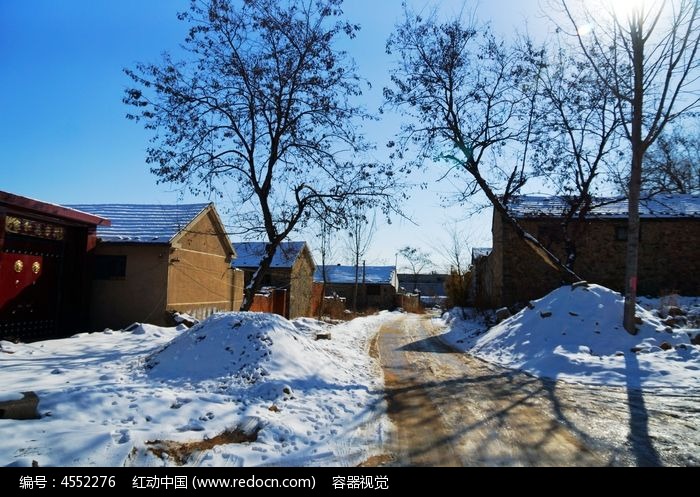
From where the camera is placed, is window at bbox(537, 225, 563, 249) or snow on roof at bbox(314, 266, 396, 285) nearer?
window at bbox(537, 225, 563, 249)

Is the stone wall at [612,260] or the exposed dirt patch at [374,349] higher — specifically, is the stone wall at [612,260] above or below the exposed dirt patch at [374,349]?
above

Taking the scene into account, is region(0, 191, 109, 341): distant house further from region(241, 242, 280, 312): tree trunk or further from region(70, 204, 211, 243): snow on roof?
region(241, 242, 280, 312): tree trunk

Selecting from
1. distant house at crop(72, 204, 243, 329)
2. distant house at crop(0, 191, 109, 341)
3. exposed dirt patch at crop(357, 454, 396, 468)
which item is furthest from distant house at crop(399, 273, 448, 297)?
exposed dirt patch at crop(357, 454, 396, 468)

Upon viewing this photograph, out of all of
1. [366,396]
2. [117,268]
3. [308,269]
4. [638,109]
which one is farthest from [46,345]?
[308,269]

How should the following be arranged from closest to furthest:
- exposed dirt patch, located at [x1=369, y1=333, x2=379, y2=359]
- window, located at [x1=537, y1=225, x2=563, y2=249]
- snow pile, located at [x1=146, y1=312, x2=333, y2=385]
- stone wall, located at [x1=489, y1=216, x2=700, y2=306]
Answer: snow pile, located at [x1=146, y1=312, x2=333, y2=385]
exposed dirt patch, located at [x1=369, y1=333, x2=379, y2=359]
stone wall, located at [x1=489, y1=216, x2=700, y2=306]
window, located at [x1=537, y1=225, x2=563, y2=249]

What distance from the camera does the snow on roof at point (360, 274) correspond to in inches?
2152

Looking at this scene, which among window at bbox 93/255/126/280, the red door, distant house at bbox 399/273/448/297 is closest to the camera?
the red door

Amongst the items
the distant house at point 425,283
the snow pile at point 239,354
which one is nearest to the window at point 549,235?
the snow pile at point 239,354

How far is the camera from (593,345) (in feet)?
35.8

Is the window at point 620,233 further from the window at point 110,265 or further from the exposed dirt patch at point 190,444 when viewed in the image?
the exposed dirt patch at point 190,444

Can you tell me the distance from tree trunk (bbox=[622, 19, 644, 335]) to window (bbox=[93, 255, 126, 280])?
15.0 meters

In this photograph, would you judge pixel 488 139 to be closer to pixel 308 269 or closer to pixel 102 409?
pixel 102 409

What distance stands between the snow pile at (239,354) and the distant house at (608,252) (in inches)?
577

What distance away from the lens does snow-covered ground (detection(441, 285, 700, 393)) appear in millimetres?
8789
